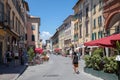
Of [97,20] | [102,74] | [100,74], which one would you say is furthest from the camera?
[97,20]

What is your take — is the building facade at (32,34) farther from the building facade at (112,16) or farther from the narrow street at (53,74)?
the narrow street at (53,74)

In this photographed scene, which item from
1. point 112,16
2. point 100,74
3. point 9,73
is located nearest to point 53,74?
point 9,73

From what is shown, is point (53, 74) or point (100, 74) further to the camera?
point (53, 74)

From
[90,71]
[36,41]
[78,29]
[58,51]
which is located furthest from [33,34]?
[90,71]

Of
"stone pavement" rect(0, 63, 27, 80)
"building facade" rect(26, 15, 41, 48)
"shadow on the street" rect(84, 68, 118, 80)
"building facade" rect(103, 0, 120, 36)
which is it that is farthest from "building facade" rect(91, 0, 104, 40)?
"building facade" rect(26, 15, 41, 48)

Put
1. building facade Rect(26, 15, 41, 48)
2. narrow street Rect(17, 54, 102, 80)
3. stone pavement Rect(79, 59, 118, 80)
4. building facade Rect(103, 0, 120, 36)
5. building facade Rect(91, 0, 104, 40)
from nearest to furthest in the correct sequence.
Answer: stone pavement Rect(79, 59, 118, 80)
narrow street Rect(17, 54, 102, 80)
building facade Rect(103, 0, 120, 36)
building facade Rect(91, 0, 104, 40)
building facade Rect(26, 15, 41, 48)

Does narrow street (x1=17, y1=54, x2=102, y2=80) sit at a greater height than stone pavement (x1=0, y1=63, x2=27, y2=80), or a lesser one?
lesser

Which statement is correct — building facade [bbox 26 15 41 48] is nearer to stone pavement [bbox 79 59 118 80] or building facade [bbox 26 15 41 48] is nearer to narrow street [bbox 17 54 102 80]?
narrow street [bbox 17 54 102 80]

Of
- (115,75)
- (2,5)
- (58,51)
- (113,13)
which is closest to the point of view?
(115,75)

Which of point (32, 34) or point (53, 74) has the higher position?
point (32, 34)

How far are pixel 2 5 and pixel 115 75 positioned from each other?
1799cm

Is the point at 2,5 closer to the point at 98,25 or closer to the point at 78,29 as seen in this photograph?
the point at 98,25

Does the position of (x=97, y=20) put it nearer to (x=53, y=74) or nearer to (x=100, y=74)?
(x=53, y=74)

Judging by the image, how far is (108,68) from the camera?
18.6 m
